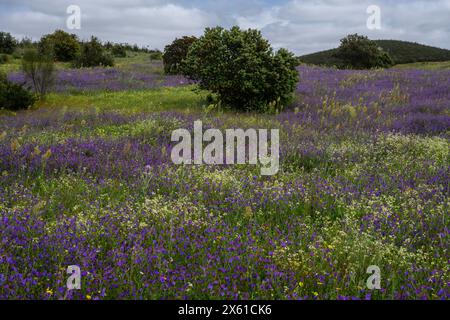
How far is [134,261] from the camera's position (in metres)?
3.84

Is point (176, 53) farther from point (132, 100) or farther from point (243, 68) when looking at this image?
point (243, 68)

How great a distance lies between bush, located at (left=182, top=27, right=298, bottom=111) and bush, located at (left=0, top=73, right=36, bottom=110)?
18.3 ft

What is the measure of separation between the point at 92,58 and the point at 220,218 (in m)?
28.2

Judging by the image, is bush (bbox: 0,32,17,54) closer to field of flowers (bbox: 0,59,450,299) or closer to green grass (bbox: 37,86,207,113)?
green grass (bbox: 37,86,207,113)

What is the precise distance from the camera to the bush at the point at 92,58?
30.9 metres

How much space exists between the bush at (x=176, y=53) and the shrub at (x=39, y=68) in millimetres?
9917

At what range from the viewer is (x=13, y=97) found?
14.6m

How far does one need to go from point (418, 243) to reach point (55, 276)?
11.7 ft

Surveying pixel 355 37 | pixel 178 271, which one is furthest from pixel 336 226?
pixel 355 37

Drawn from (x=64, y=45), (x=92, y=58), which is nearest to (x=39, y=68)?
(x=92, y=58)

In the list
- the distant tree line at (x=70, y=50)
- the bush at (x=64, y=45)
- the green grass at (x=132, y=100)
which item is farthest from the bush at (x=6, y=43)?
the green grass at (x=132, y=100)

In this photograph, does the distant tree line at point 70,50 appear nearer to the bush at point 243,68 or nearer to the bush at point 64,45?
the bush at point 64,45

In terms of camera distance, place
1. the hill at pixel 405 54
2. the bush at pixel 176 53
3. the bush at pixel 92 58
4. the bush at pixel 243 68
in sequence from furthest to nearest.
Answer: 1. the hill at pixel 405 54
2. the bush at pixel 92 58
3. the bush at pixel 176 53
4. the bush at pixel 243 68

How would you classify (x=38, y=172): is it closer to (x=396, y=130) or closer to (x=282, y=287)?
(x=282, y=287)
